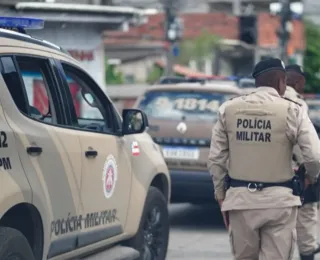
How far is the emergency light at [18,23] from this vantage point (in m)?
6.50

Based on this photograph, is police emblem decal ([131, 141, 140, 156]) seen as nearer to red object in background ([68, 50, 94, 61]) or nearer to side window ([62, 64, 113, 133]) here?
side window ([62, 64, 113, 133])

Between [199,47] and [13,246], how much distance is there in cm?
3764

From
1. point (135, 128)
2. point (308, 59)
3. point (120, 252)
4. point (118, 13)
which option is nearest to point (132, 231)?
point (120, 252)

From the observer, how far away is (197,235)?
11164mm

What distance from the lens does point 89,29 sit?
69.7 ft

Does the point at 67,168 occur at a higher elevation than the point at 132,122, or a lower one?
lower

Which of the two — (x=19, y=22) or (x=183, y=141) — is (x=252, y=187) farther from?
(x=183, y=141)

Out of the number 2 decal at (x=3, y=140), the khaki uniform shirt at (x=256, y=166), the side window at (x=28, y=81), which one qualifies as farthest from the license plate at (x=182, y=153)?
the number 2 decal at (x=3, y=140)

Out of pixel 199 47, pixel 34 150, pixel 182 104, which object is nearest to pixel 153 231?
pixel 34 150

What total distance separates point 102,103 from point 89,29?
1365 centimetres

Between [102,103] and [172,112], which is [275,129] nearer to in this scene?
[102,103]

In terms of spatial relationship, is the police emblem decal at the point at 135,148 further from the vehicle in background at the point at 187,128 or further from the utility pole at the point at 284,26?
the utility pole at the point at 284,26

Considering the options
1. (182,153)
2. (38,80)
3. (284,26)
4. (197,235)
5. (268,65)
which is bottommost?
(197,235)

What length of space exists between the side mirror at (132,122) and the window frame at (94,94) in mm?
63
